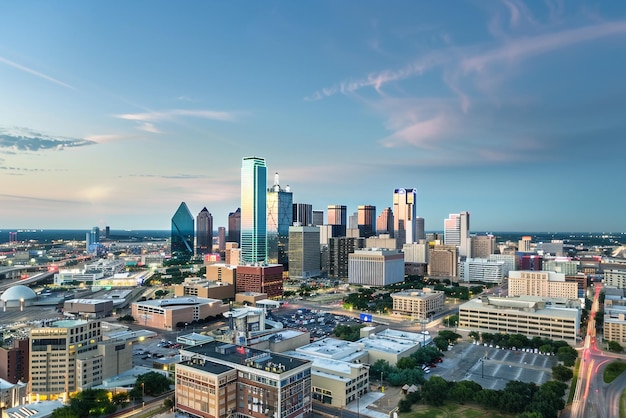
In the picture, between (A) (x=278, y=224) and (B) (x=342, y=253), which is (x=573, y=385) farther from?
(A) (x=278, y=224)

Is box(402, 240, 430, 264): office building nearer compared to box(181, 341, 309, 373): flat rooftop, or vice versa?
box(181, 341, 309, 373): flat rooftop

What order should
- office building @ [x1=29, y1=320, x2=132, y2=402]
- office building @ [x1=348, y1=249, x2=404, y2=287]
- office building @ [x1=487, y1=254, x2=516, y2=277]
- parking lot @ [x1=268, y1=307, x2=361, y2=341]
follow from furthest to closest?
office building @ [x1=487, y1=254, x2=516, y2=277] → office building @ [x1=348, y1=249, x2=404, y2=287] → parking lot @ [x1=268, y1=307, x2=361, y2=341] → office building @ [x1=29, y1=320, x2=132, y2=402]

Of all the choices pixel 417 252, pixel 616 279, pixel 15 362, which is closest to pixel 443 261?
pixel 417 252

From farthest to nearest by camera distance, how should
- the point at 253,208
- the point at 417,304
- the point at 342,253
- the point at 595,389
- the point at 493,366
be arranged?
the point at 342,253 < the point at 253,208 < the point at 417,304 < the point at 493,366 < the point at 595,389

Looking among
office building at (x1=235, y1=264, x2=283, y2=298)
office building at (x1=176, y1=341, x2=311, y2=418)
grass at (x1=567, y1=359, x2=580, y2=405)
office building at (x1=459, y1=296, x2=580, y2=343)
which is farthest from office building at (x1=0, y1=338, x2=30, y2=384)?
office building at (x1=235, y1=264, x2=283, y2=298)

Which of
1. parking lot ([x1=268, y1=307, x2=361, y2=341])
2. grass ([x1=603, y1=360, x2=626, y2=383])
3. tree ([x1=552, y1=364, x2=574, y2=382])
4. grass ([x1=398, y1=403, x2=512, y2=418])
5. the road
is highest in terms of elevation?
tree ([x1=552, y1=364, x2=574, y2=382])

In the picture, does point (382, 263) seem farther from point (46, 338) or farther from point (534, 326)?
point (46, 338)

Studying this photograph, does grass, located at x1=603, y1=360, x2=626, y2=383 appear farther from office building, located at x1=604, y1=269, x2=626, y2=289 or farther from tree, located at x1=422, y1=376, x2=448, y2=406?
office building, located at x1=604, y1=269, x2=626, y2=289
